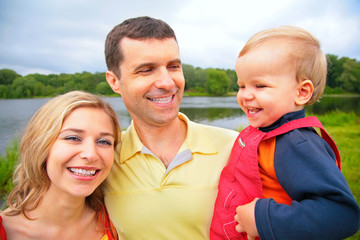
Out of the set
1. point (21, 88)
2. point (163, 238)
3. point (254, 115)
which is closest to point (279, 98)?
point (254, 115)

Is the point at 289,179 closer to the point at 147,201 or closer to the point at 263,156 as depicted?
the point at 263,156

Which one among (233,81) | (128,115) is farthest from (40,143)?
(233,81)

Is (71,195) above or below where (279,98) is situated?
below

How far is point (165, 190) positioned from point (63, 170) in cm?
86

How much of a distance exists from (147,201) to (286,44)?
1622 millimetres

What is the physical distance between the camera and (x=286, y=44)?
1541 mm

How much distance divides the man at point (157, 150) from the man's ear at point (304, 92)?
881mm

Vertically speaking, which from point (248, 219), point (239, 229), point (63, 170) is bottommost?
point (239, 229)

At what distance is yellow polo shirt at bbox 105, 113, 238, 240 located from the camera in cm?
192

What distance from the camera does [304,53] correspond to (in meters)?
1.52

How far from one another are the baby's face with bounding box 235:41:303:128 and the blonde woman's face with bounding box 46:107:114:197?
50.1 inches

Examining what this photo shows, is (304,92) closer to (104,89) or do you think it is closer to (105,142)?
(105,142)

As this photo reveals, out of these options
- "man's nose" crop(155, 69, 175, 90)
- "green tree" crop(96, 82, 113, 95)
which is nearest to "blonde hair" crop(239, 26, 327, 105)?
"man's nose" crop(155, 69, 175, 90)

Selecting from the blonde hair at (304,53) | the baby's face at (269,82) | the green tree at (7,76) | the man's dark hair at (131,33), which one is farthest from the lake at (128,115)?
the blonde hair at (304,53)
